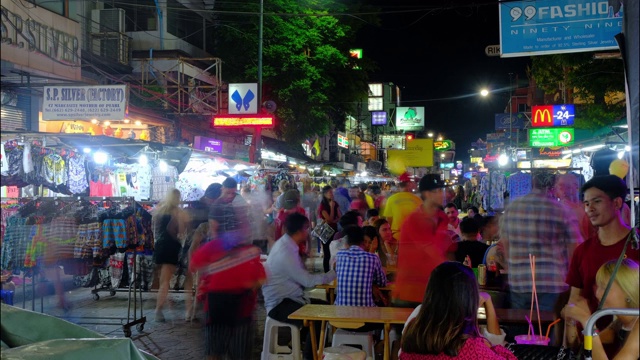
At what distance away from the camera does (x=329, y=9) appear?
28.4 meters

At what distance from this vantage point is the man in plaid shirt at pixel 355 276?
646 cm

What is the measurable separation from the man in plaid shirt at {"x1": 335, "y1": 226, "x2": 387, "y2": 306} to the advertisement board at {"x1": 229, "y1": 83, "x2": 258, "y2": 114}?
14.9 metres

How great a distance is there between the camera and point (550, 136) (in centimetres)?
2183

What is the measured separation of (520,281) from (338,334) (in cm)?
204

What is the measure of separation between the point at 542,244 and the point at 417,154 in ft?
58.5

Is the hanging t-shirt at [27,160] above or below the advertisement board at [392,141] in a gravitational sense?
below

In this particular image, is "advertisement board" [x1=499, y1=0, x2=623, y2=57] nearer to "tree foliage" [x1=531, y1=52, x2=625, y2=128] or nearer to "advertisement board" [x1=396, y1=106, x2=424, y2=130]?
"tree foliage" [x1=531, y1=52, x2=625, y2=128]

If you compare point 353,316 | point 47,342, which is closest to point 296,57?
point 353,316

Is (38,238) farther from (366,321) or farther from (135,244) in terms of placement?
(366,321)

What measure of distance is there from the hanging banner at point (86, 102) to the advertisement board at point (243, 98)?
10.0 meters

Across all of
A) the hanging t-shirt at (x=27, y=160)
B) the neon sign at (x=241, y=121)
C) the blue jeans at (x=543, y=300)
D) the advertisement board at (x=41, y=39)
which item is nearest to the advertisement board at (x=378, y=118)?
the neon sign at (x=241, y=121)

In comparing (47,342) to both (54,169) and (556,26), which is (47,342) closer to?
(54,169)

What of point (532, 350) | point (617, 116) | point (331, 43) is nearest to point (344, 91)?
point (331, 43)

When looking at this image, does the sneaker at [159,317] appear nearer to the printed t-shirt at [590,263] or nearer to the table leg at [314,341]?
the table leg at [314,341]
